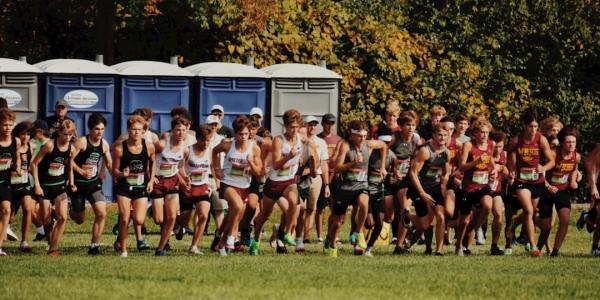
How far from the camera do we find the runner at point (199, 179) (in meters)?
20.3

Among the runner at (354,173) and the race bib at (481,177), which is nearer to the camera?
the runner at (354,173)

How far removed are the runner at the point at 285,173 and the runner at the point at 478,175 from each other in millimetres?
2077

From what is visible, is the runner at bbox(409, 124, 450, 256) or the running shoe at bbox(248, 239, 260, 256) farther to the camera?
the runner at bbox(409, 124, 450, 256)

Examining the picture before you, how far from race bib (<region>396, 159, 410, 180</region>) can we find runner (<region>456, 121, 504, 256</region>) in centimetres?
75

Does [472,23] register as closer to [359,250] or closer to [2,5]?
[2,5]

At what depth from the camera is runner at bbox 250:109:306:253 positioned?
803 inches

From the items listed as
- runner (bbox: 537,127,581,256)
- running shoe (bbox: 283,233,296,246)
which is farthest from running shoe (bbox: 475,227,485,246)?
running shoe (bbox: 283,233,296,246)

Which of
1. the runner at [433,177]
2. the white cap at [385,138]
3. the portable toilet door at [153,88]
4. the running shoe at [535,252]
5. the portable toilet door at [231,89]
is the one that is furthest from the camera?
the portable toilet door at [231,89]

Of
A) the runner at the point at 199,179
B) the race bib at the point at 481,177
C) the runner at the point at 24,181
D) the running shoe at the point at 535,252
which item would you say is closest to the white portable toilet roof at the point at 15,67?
the runner at the point at 24,181

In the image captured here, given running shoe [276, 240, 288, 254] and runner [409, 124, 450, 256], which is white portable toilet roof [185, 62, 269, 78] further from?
runner [409, 124, 450, 256]

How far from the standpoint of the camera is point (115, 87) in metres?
29.9

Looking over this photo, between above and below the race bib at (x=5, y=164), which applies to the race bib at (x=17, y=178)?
below

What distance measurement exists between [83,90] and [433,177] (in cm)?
1032

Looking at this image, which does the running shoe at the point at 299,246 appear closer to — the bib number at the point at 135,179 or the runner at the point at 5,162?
the bib number at the point at 135,179
